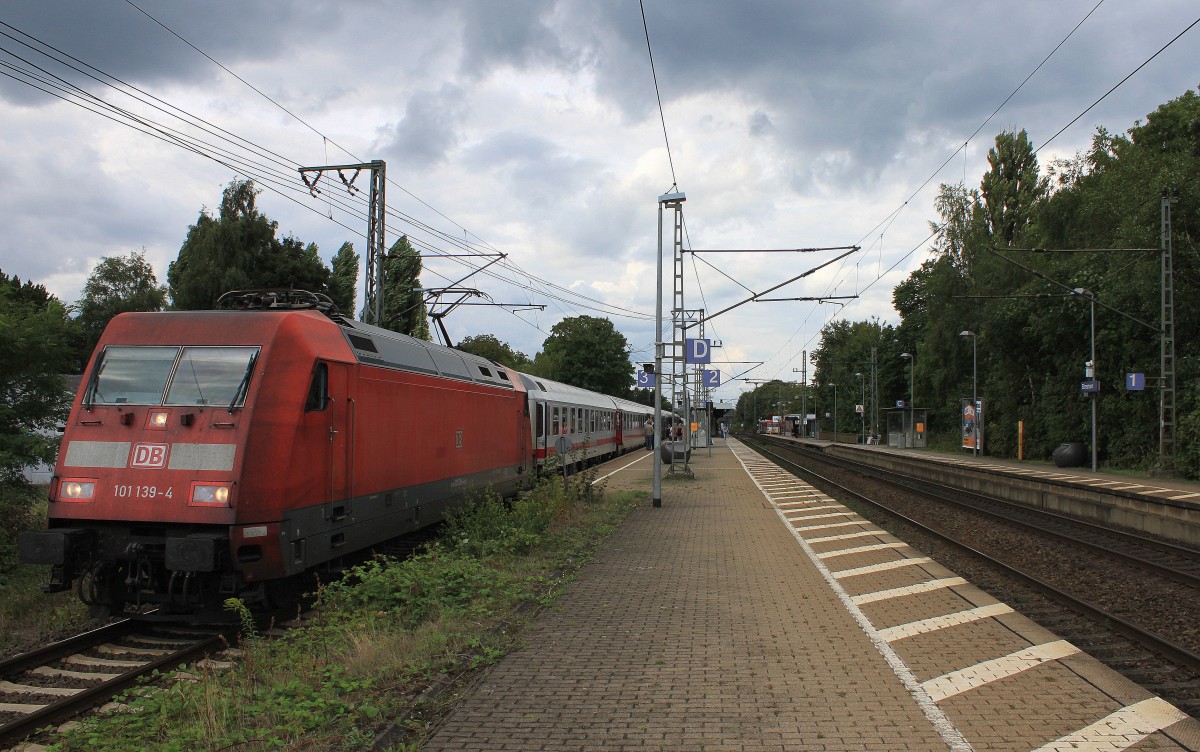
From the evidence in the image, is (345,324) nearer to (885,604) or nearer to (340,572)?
(340,572)

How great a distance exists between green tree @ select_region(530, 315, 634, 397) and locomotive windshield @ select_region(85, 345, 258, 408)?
201 feet

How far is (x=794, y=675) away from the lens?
575 cm

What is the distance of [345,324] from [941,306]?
1726 inches

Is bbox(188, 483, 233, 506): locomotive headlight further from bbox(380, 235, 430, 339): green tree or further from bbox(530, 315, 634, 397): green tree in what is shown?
bbox(530, 315, 634, 397): green tree

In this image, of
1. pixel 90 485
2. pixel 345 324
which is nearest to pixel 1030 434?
pixel 345 324

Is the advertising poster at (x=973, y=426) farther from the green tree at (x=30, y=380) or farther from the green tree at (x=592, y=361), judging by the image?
the green tree at (x=30, y=380)

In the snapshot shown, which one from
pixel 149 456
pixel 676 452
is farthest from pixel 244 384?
pixel 676 452

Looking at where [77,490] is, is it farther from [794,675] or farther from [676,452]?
[676,452]

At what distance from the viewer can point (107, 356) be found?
8031 mm

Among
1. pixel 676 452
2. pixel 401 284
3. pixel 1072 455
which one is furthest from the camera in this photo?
pixel 401 284

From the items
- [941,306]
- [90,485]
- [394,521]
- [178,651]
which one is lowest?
[178,651]

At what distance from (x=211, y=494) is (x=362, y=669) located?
237cm

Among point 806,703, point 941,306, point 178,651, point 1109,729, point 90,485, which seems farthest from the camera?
point 941,306

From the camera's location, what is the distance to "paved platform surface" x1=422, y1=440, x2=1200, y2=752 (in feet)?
15.1
